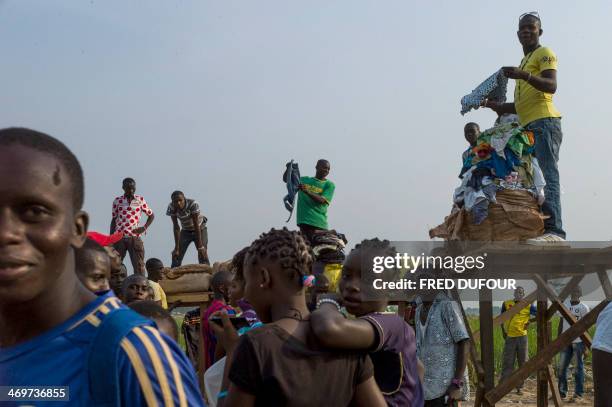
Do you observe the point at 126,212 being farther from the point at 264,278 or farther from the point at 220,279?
the point at 264,278

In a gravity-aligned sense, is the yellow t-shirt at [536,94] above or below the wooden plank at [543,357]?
above

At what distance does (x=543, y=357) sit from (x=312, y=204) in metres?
3.45

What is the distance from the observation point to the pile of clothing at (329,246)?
9727mm

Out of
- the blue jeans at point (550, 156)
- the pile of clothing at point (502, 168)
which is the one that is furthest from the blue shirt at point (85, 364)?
the blue jeans at point (550, 156)

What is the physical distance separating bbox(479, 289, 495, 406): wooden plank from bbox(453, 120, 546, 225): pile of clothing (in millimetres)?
1510

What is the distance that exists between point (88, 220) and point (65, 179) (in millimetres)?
110

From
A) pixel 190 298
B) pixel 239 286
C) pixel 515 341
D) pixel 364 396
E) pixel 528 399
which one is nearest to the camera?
pixel 364 396

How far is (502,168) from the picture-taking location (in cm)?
749

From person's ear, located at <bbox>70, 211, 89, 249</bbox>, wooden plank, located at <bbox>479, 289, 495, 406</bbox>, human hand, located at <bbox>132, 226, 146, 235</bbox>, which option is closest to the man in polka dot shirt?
human hand, located at <bbox>132, 226, 146, 235</bbox>

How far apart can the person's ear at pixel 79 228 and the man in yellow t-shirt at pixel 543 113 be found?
637 cm

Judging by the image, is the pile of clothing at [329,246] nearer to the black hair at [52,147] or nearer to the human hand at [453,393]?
the human hand at [453,393]

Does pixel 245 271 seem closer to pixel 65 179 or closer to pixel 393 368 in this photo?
pixel 393 368

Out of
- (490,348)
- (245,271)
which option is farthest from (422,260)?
(245,271)

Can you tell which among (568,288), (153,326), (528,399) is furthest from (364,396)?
(528,399)
